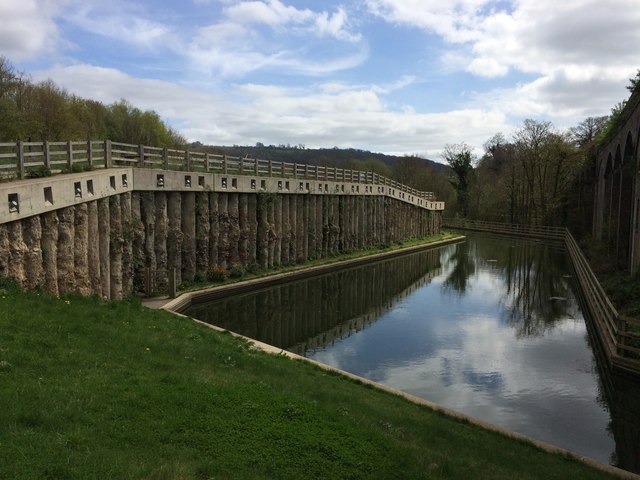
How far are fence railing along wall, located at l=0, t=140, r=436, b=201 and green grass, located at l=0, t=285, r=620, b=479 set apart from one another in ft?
18.2

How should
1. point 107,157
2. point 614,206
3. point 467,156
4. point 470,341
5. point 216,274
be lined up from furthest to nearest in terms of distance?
point 467,156
point 614,206
point 216,274
point 107,157
point 470,341

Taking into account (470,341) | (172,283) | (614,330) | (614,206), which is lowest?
(470,341)

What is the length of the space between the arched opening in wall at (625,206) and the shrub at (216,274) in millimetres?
21954

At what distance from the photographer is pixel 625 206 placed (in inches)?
1235

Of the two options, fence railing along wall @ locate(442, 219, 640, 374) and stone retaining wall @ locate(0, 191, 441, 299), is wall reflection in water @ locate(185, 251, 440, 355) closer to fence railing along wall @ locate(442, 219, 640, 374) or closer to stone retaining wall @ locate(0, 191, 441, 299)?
stone retaining wall @ locate(0, 191, 441, 299)

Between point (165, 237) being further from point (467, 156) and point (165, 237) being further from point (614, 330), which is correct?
point (467, 156)

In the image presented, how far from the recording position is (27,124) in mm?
33531

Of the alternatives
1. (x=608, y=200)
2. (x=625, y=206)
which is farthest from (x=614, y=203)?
(x=608, y=200)

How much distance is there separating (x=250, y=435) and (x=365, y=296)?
19887 mm

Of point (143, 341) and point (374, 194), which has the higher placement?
point (374, 194)

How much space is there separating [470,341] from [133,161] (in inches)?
590

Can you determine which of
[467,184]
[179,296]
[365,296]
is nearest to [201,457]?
[179,296]

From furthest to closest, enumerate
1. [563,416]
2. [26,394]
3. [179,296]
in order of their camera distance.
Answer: [179,296] < [563,416] < [26,394]

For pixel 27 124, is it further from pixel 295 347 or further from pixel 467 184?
pixel 467 184
